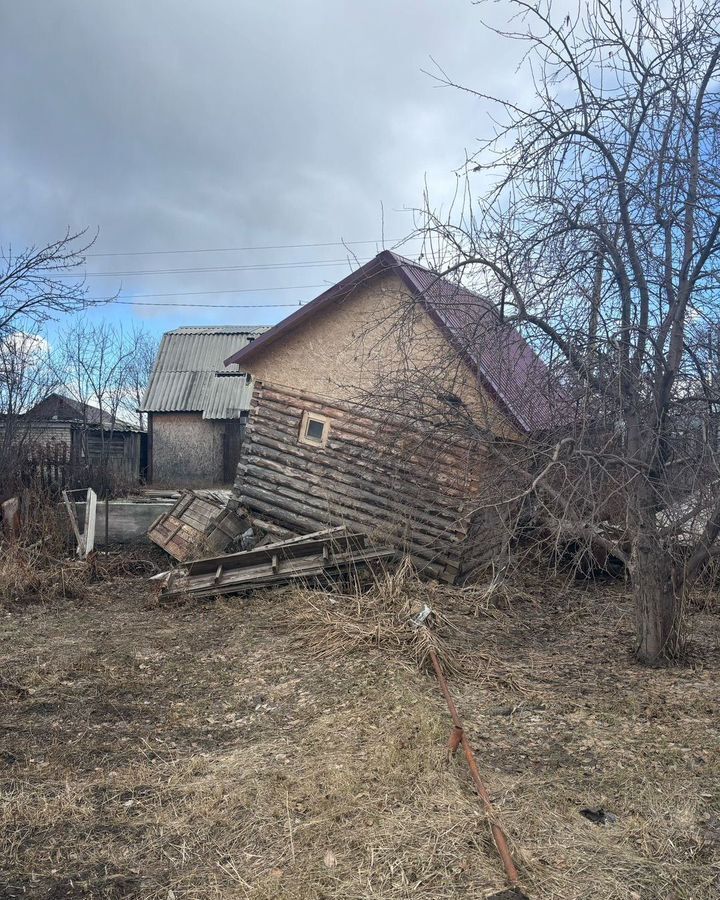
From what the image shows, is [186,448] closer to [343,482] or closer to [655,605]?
[343,482]

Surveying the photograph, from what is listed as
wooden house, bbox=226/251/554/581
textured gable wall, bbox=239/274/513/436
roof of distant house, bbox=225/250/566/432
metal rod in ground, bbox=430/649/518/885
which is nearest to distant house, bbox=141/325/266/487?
textured gable wall, bbox=239/274/513/436

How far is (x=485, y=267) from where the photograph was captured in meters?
7.03

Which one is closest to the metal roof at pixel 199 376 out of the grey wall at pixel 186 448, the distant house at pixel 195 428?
the distant house at pixel 195 428

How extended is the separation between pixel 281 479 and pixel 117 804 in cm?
793

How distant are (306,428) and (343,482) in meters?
1.18

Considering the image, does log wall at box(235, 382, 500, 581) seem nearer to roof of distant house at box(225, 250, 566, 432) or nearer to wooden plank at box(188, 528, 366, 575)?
wooden plank at box(188, 528, 366, 575)

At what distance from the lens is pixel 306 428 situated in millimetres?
12242

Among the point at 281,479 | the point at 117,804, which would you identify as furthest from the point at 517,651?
the point at 281,479

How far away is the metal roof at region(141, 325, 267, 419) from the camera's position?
2591cm

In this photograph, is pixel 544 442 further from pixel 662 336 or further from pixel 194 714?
pixel 194 714

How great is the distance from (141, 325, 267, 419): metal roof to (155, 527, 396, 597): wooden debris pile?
14524 mm

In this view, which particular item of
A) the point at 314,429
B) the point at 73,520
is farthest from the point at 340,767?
the point at 73,520

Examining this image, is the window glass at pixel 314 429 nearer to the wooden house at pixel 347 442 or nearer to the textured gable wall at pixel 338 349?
the wooden house at pixel 347 442

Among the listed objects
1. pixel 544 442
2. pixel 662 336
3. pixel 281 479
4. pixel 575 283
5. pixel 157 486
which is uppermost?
pixel 575 283
